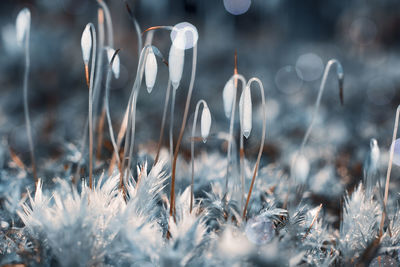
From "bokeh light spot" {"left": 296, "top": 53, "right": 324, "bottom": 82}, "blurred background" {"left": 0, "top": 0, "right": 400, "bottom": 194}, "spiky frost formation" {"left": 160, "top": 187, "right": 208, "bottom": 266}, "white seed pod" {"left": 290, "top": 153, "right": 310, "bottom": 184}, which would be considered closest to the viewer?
"spiky frost formation" {"left": 160, "top": 187, "right": 208, "bottom": 266}

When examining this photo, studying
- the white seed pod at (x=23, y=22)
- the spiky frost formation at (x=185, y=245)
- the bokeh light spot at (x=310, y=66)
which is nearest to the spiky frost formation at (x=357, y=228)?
the spiky frost formation at (x=185, y=245)

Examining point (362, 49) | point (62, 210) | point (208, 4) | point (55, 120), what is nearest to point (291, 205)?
point (62, 210)

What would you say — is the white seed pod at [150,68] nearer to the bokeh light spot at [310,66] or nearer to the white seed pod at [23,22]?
the white seed pod at [23,22]

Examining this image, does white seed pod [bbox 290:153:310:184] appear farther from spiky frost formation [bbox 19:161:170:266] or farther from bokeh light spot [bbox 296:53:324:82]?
bokeh light spot [bbox 296:53:324:82]

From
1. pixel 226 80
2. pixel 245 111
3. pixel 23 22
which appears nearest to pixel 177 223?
pixel 245 111

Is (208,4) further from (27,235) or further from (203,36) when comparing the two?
(27,235)

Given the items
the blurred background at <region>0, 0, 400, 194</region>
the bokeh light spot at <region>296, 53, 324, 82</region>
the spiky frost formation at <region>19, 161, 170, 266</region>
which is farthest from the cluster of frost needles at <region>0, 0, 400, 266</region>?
the bokeh light spot at <region>296, 53, 324, 82</region>
